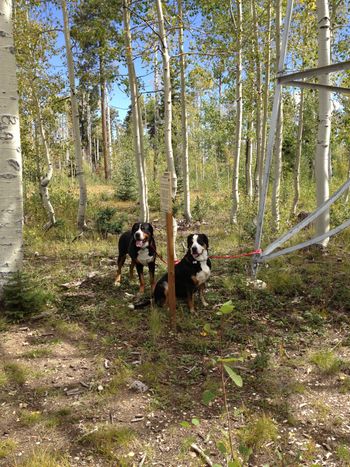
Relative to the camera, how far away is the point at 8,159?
4262mm

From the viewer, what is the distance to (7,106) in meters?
4.23

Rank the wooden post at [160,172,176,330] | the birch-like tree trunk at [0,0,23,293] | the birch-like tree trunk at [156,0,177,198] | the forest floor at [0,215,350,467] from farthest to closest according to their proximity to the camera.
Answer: the birch-like tree trunk at [156,0,177,198]
the birch-like tree trunk at [0,0,23,293]
the wooden post at [160,172,176,330]
the forest floor at [0,215,350,467]

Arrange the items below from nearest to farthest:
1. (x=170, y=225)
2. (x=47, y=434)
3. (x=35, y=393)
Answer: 1. (x=47, y=434)
2. (x=35, y=393)
3. (x=170, y=225)

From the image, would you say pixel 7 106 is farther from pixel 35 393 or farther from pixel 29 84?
pixel 29 84

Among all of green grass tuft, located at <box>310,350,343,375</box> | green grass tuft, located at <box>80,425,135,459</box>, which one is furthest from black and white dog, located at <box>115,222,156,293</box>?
green grass tuft, located at <box>80,425,135,459</box>

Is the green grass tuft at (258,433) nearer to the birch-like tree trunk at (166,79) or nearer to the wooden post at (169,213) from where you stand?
the wooden post at (169,213)

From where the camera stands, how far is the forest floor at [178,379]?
102 inches

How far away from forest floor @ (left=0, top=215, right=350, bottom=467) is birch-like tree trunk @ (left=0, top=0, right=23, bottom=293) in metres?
0.94

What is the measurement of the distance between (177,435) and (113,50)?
800cm

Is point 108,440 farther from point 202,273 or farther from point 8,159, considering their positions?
point 8,159

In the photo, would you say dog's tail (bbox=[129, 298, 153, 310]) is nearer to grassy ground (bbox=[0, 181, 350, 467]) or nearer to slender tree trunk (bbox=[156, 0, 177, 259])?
grassy ground (bbox=[0, 181, 350, 467])

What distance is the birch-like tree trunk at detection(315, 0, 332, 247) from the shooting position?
5602 mm

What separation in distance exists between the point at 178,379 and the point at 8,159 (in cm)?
328

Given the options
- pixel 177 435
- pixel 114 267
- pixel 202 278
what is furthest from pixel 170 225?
pixel 114 267
